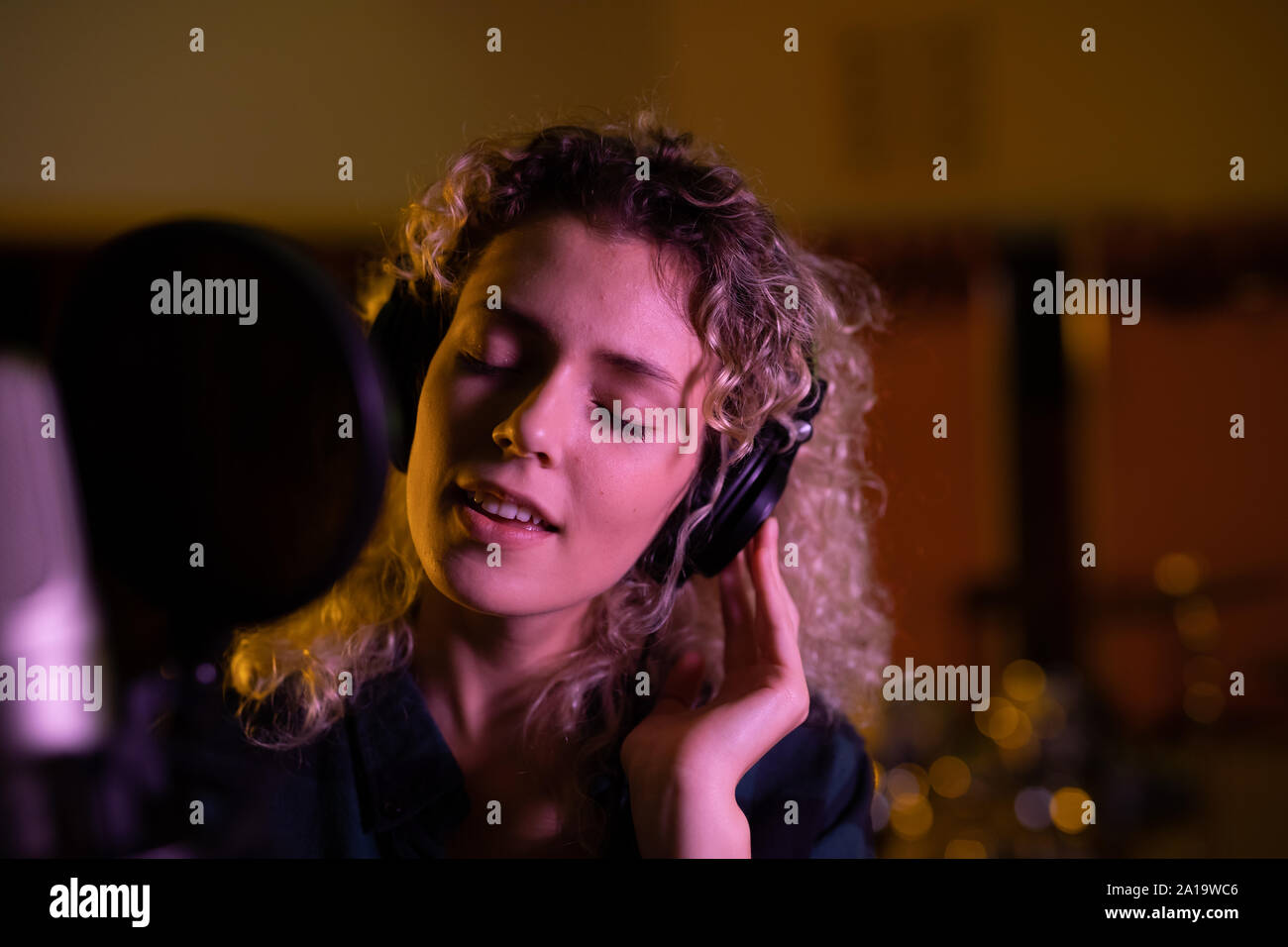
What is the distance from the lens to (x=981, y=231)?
1.19 metres

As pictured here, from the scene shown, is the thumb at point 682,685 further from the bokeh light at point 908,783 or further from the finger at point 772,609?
the bokeh light at point 908,783

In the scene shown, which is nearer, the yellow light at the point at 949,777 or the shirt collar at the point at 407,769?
the shirt collar at the point at 407,769

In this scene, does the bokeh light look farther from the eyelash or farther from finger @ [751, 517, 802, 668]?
the eyelash

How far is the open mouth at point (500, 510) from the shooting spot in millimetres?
603

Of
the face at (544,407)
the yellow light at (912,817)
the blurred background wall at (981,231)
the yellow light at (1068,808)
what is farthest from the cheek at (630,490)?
the yellow light at (1068,808)

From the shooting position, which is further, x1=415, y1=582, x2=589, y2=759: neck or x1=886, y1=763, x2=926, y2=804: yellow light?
x1=886, y1=763, x2=926, y2=804: yellow light

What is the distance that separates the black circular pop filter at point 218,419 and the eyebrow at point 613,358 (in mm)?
113

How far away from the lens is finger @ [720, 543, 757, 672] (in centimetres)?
70

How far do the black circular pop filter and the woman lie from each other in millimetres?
86

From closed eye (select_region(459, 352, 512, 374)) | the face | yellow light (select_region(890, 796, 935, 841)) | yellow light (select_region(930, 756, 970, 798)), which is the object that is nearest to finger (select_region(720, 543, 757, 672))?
the face

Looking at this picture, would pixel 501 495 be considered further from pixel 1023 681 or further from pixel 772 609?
pixel 1023 681

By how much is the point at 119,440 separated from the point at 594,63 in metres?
0.43

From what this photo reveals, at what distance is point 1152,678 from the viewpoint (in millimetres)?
1278

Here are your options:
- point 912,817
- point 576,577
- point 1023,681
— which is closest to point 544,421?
point 576,577
